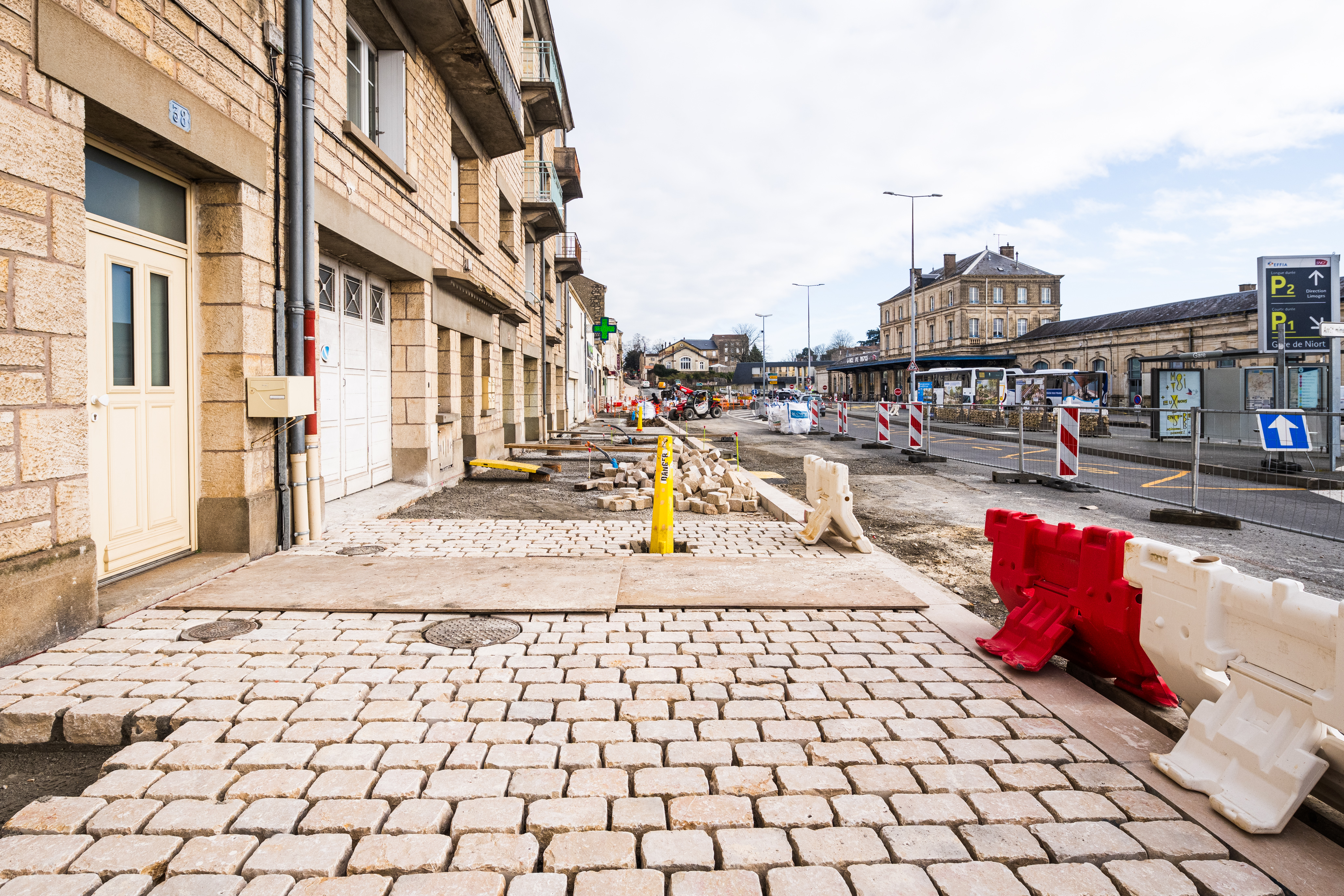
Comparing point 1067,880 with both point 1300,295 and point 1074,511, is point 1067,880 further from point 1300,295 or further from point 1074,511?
point 1300,295

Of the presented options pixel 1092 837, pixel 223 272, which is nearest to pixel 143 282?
pixel 223 272

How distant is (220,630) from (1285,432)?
434 inches

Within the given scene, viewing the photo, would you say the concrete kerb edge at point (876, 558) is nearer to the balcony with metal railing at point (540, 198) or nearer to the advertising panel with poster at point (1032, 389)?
the balcony with metal railing at point (540, 198)

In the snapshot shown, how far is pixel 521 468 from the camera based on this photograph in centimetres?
1161

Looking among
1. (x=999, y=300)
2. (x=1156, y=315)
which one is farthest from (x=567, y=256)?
(x=999, y=300)

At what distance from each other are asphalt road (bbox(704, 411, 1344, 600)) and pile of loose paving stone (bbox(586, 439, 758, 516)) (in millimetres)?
1763

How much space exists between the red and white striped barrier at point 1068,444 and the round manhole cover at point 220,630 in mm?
10690

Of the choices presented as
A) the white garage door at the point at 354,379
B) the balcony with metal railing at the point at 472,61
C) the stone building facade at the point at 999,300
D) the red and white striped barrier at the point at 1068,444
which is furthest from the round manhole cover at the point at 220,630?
the stone building facade at the point at 999,300

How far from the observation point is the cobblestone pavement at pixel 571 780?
209 cm

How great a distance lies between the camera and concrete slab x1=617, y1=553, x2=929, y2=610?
184 inches

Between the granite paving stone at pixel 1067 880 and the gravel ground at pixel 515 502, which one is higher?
the gravel ground at pixel 515 502

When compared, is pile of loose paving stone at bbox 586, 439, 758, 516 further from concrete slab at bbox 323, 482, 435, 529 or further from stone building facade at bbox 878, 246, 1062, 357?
stone building facade at bbox 878, 246, 1062, 357

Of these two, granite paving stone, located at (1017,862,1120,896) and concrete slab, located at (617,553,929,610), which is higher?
concrete slab, located at (617,553,929,610)

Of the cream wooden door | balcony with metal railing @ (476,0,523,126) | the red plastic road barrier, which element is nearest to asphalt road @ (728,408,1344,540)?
the red plastic road barrier
